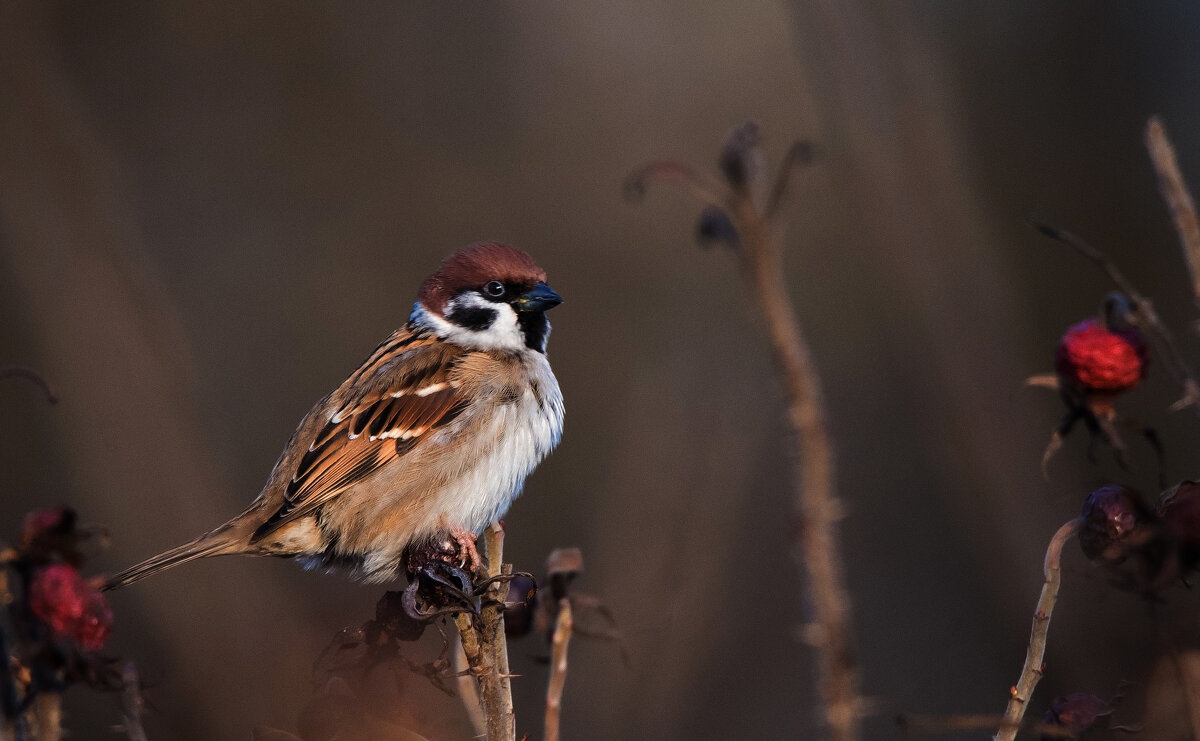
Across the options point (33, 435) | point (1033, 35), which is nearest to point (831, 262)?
point (1033, 35)

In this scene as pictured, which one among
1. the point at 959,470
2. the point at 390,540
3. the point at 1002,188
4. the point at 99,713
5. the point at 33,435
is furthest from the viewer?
the point at 1002,188

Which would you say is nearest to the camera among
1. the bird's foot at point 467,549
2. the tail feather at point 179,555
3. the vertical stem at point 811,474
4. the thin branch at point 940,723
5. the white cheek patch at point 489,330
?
the vertical stem at point 811,474

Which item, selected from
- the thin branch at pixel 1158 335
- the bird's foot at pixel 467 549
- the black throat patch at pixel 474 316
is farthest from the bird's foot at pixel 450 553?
the thin branch at pixel 1158 335

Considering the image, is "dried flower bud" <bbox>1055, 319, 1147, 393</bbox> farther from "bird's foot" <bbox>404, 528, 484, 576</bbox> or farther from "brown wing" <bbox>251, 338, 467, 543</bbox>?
"brown wing" <bbox>251, 338, 467, 543</bbox>

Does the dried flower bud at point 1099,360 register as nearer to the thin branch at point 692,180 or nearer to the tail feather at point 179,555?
the thin branch at point 692,180

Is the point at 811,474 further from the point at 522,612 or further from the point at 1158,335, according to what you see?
the point at 522,612

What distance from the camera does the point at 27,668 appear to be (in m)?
1.38

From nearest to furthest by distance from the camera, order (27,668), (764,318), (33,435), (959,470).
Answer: (764,318), (27,668), (959,470), (33,435)

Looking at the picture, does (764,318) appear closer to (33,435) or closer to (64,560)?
(64,560)

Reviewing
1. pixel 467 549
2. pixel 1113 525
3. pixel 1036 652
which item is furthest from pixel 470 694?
pixel 1113 525

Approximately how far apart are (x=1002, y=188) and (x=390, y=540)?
637cm

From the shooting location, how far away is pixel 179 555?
328 centimetres

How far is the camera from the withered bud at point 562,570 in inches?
76.9

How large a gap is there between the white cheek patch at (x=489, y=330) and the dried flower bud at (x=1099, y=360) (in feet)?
8.03
